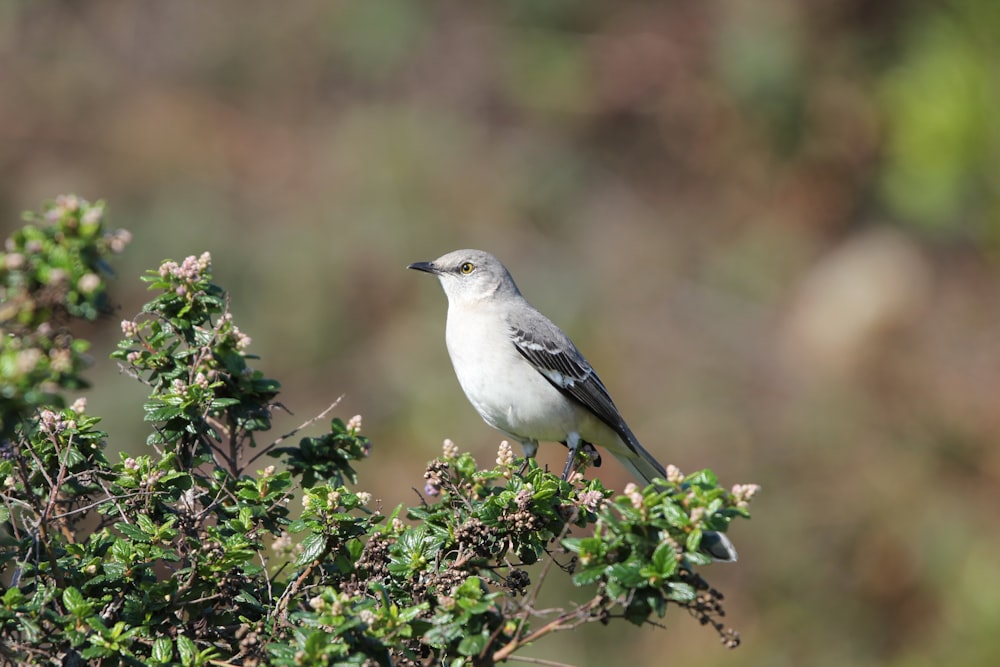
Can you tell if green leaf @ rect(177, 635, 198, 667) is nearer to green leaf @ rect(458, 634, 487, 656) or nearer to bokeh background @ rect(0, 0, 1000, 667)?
green leaf @ rect(458, 634, 487, 656)

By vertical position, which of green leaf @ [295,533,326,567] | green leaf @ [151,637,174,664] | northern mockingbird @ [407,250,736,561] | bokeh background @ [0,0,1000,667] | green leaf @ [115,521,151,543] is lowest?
green leaf @ [151,637,174,664]

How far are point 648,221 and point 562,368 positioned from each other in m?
6.77

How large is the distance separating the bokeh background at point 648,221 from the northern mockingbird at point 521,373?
299cm

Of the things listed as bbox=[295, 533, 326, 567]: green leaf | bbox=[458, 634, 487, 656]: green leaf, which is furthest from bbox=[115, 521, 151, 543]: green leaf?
bbox=[458, 634, 487, 656]: green leaf

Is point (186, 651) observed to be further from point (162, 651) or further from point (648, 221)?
point (648, 221)

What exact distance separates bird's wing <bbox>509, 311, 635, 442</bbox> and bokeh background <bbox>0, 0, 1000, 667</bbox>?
3.10 m

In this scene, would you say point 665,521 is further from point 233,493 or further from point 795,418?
point 795,418

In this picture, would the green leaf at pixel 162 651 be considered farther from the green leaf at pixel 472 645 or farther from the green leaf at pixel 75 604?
the green leaf at pixel 472 645

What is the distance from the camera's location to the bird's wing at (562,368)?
5293 mm

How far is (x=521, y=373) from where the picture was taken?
16.9 feet

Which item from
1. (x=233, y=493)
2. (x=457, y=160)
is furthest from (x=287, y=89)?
(x=233, y=493)

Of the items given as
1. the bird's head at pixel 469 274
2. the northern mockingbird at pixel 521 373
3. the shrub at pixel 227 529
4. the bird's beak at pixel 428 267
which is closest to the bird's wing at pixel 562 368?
the northern mockingbird at pixel 521 373

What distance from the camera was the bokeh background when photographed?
8695 mm

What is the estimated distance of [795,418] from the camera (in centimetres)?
949
